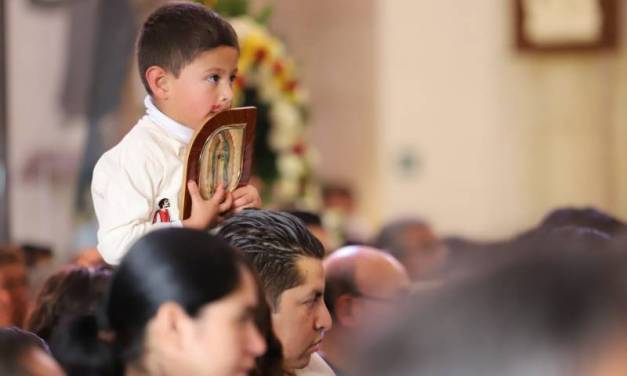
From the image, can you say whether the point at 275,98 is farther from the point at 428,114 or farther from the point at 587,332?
the point at 587,332

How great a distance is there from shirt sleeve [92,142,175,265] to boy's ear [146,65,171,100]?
5.8 inches

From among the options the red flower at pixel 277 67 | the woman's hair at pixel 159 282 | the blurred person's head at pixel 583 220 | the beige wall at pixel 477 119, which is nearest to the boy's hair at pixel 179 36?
the woman's hair at pixel 159 282

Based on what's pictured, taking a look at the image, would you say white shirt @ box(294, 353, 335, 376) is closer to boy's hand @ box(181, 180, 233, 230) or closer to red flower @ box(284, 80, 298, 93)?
boy's hand @ box(181, 180, 233, 230)

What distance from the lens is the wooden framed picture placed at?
2551 millimetres

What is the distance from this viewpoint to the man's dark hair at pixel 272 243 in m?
2.46

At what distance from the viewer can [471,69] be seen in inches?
420

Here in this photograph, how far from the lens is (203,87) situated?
2.67 meters

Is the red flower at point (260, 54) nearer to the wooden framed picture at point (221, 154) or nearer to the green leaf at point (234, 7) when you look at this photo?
the green leaf at point (234, 7)

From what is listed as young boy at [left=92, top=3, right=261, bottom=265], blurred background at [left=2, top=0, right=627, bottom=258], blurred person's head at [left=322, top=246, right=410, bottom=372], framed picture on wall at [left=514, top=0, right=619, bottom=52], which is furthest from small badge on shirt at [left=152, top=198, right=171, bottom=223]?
framed picture on wall at [left=514, top=0, right=619, bottom=52]

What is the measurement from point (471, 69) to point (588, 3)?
1102mm

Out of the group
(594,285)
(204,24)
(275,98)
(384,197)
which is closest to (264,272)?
(204,24)

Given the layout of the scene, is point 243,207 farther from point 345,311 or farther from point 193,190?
Result: point 345,311

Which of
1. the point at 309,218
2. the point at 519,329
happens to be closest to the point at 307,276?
the point at 519,329

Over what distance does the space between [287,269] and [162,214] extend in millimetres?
299
